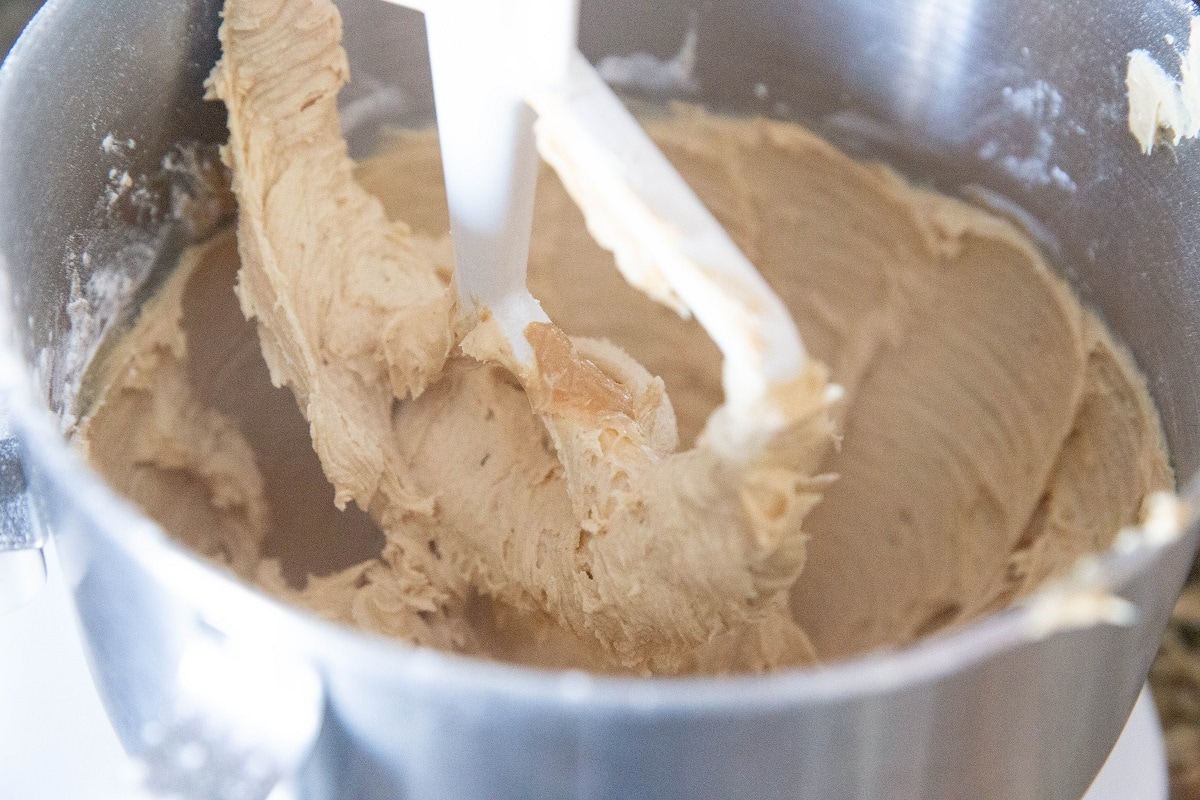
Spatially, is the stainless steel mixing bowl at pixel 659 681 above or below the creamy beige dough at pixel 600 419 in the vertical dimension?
above

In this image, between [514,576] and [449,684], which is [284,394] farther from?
[449,684]

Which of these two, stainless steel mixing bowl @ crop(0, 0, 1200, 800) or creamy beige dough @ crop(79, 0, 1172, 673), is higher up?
stainless steel mixing bowl @ crop(0, 0, 1200, 800)

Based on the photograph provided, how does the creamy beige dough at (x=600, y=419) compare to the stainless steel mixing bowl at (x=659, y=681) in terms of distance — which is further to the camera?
the creamy beige dough at (x=600, y=419)

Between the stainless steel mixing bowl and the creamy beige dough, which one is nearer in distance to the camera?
the stainless steel mixing bowl

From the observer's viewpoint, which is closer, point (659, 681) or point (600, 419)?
point (659, 681)
